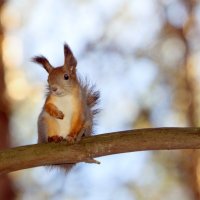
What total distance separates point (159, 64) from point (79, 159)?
2.59 m

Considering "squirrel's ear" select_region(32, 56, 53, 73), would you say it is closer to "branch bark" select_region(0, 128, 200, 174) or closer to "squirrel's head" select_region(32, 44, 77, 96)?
"squirrel's head" select_region(32, 44, 77, 96)

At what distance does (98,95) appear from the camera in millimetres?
1607

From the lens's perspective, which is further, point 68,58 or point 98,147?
point 68,58

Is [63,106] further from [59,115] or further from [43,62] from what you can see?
[43,62]

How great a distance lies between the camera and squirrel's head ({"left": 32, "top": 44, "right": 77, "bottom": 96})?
1397 mm

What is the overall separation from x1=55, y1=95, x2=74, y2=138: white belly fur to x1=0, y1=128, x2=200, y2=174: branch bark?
0.11 meters

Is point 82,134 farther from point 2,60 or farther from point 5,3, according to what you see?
point 5,3

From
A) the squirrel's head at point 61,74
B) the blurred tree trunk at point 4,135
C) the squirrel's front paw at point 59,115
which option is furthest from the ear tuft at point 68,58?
the blurred tree trunk at point 4,135

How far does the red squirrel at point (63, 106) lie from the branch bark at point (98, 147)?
73 mm

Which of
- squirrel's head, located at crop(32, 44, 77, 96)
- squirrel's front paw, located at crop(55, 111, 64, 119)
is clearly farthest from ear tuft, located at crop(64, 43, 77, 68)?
squirrel's front paw, located at crop(55, 111, 64, 119)

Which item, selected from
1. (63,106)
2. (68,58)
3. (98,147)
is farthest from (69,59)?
(98,147)

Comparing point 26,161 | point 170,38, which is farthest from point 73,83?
point 170,38

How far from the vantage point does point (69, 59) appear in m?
1.42

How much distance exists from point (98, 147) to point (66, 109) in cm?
17
